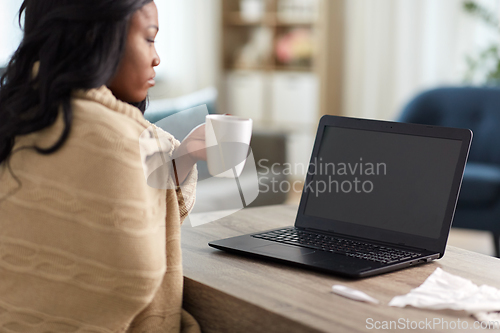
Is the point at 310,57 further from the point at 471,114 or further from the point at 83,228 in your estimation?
the point at 83,228

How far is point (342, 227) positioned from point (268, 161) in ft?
6.50

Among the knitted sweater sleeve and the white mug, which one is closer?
the knitted sweater sleeve

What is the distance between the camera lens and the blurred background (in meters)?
3.39

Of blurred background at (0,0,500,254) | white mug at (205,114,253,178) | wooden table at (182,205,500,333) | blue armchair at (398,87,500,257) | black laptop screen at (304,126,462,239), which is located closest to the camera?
wooden table at (182,205,500,333)

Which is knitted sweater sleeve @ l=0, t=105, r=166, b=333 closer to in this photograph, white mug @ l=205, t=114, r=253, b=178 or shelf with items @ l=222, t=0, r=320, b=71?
white mug @ l=205, t=114, r=253, b=178

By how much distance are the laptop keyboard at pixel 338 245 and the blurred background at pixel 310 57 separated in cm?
183

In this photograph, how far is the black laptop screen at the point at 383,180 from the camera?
3.05ft

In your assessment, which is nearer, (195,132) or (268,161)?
(195,132)

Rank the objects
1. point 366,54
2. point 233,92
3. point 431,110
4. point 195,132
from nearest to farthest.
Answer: point 195,132 < point 431,110 < point 366,54 < point 233,92

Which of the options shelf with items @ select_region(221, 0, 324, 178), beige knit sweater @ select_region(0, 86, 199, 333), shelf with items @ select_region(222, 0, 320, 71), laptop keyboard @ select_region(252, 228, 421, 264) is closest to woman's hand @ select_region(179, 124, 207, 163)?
beige knit sweater @ select_region(0, 86, 199, 333)

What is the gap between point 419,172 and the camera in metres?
0.95

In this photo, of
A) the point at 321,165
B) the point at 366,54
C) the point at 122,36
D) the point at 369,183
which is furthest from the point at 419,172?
the point at 366,54

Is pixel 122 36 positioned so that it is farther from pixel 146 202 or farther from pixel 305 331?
pixel 305 331

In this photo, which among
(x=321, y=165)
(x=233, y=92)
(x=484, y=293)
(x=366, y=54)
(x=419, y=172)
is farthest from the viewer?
(x=233, y=92)
